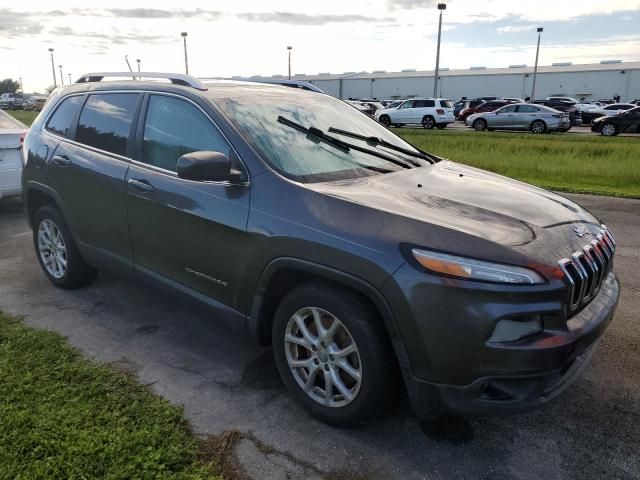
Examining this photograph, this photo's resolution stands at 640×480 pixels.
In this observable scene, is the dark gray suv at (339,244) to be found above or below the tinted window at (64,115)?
below

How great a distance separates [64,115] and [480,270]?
3809 millimetres

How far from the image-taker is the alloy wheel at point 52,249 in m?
4.61

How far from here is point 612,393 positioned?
317cm

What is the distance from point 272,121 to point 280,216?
0.83m

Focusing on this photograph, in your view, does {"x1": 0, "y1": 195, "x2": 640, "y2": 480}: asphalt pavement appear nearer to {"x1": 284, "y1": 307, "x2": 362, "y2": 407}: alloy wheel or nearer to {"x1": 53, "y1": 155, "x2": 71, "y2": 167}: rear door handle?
{"x1": 284, "y1": 307, "x2": 362, "y2": 407}: alloy wheel

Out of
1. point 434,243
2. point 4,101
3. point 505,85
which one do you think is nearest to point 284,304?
point 434,243

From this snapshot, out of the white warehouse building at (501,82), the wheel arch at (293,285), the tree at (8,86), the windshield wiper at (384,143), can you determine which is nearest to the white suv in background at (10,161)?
the windshield wiper at (384,143)

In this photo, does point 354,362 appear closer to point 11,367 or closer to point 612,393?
point 612,393

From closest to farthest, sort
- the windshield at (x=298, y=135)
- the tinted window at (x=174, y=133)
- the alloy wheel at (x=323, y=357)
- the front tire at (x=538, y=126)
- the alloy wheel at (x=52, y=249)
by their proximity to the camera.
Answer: the alloy wheel at (x=323, y=357) < the windshield at (x=298, y=135) < the tinted window at (x=174, y=133) < the alloy wheel at (x=52, y=249) < the front tire at (x=538, y=126)

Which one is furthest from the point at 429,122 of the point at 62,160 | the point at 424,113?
the point at 62,160

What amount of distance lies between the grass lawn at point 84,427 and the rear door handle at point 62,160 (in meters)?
1.54

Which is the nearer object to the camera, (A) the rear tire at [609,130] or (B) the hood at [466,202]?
(B) the hood at [466,202]

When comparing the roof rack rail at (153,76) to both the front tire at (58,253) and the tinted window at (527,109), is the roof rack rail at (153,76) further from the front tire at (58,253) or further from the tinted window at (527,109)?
the tinted window at (527,109)

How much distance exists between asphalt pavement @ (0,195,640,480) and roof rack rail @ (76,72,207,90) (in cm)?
153
